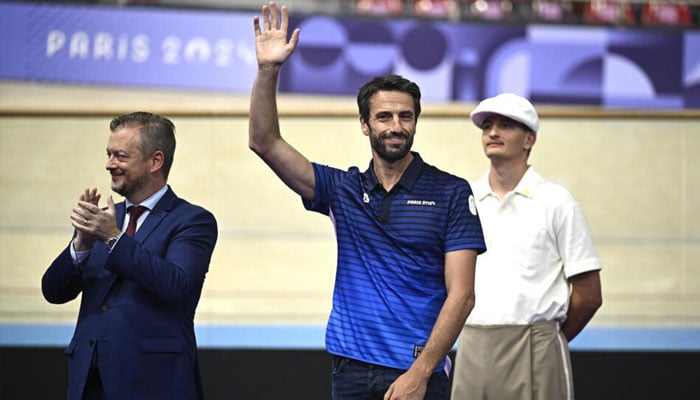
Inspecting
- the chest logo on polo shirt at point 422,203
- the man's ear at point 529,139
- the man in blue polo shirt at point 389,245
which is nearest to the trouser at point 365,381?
the man in blue polo shirt at point 389,245

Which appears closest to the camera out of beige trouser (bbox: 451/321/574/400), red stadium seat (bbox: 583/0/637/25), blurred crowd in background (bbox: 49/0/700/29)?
beige trouser (bbox: 451/321/574/400)

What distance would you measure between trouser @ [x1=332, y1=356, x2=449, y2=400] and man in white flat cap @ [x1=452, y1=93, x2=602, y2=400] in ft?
1.90

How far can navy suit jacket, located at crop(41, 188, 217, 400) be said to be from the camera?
2256 millimetres

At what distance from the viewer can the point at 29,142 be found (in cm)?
546

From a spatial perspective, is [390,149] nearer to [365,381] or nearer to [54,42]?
[365,381]

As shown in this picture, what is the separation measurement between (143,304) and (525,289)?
1.14 metres

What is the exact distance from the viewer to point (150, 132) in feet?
8.02

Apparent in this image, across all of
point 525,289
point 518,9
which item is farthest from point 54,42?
point 525,289

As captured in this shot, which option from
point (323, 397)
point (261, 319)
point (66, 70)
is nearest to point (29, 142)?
point (66, 70)

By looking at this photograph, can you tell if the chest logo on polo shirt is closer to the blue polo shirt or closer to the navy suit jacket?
the blue polo shirt

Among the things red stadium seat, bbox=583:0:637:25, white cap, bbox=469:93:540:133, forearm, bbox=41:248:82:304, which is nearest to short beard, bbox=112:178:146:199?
forearm, bbox=41:248:82:304

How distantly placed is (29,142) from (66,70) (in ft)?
1.68

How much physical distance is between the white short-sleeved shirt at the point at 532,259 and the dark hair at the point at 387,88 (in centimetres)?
68

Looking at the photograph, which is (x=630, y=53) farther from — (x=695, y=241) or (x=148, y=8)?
(x=148, y=8)
